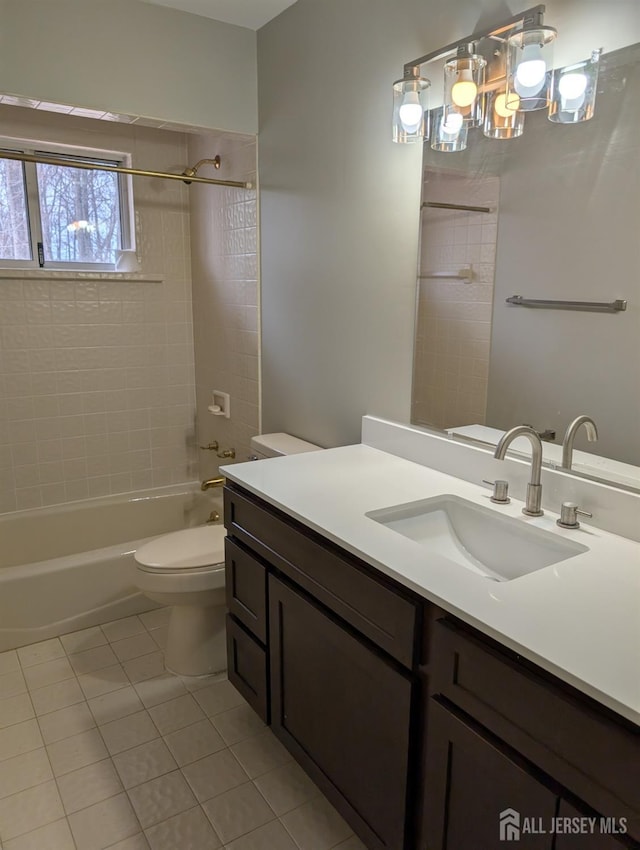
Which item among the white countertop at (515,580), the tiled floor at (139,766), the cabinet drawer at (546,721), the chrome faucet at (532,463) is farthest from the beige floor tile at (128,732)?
the chrome faucet at (532,463)

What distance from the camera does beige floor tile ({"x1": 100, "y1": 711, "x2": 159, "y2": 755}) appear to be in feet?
6.41

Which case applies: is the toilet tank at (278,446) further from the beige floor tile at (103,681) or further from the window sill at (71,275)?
the window sill at (71,275)

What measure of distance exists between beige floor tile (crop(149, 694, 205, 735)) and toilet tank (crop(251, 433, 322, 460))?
0.94 metres

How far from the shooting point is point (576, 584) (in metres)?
1.16

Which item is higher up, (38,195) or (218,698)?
(38,195)

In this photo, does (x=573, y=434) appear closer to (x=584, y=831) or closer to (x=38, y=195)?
(x=584, y=831)

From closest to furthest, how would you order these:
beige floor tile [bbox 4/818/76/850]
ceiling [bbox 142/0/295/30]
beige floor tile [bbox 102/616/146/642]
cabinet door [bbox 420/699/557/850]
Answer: cabinet door [bbox 420/699/557/850]
beige floor tile [bbox 4/818/76/850]
ceiling [bbox 142/0/295/30]
beige floor tile [bbox 102/616/146/642]

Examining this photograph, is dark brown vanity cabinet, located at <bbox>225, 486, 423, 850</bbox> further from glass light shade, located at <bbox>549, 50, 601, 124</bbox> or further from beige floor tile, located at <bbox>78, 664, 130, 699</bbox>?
glass light shade, located at <bbox>549, 50, 601, 124</bbox>

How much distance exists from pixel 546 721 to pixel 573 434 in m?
0.73

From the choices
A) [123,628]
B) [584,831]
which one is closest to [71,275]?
[123,628]

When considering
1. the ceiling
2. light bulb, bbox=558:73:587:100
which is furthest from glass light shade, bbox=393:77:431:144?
the ceiling

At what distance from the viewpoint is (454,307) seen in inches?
72.0

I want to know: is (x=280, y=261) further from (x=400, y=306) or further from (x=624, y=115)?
(x=624, y=115)

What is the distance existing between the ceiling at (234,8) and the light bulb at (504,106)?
115cm
